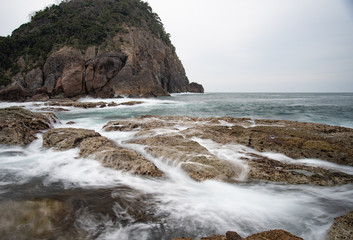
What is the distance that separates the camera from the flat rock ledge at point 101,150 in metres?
3.70

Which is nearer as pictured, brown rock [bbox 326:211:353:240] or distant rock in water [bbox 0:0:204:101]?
brown rock [bbox 326:211:353:240]

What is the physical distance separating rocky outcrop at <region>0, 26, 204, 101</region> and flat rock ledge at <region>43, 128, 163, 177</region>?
25.6 meters

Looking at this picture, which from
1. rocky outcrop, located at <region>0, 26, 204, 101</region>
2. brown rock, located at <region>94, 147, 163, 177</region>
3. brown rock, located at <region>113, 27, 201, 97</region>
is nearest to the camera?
brown rock, located at <region>94, 147, 163, 177</region>

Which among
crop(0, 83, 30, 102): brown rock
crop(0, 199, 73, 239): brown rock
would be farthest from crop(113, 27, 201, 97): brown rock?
crop(0, 199, 73, 239): brown rock

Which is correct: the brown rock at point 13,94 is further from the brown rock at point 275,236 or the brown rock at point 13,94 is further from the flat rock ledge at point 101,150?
the brown rock at point 275,236

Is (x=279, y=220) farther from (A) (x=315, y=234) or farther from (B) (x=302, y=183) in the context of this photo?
(B) (x=302, y=183)

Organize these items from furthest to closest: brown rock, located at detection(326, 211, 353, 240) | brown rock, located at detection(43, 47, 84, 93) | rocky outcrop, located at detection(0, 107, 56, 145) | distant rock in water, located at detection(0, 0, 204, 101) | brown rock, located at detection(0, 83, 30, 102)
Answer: brown rock, located at detection(43, 47, 84, 93), distant rock in water, located at detection(0, 0, 204, 101), brown rock, located at detection(0, 83, 30, 102), rocky outcrop, located at detection(0, 107, 56, 145), brown rock, located at detection(326, 211, 353, 240)

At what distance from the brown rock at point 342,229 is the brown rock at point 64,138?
541cm

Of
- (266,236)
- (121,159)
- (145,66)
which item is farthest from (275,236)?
(145,66)

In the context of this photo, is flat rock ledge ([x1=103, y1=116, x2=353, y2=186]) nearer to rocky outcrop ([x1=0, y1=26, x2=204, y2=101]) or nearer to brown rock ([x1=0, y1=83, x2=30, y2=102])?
brown rock ([x1=0, y1=83, x2=30, y2=102])

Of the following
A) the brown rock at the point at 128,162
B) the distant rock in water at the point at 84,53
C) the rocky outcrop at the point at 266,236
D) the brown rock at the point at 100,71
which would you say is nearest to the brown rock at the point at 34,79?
the distant rock in water at the point at 84,53

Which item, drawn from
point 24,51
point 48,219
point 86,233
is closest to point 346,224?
point 86,233

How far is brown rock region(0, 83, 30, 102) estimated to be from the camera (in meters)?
22.9

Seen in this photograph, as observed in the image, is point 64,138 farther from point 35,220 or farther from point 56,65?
point 56,65
